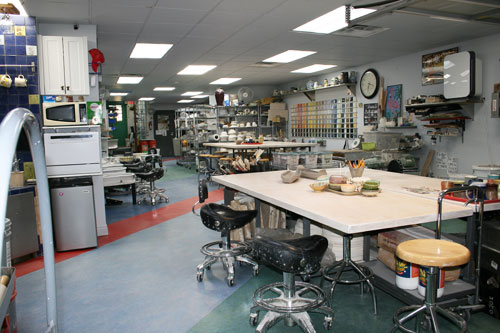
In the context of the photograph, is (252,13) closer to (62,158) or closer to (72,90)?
(72,90)

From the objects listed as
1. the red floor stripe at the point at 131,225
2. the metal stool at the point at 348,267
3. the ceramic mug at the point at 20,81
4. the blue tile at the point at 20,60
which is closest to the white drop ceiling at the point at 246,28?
the blue tile at the point at 20,60

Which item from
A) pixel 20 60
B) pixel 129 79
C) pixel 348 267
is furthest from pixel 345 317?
pixel 129 79

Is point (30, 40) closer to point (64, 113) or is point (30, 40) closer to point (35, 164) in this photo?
point (64, 113)

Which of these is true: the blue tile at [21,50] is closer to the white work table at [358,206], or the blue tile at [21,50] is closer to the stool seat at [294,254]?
the white work table at [358,206]

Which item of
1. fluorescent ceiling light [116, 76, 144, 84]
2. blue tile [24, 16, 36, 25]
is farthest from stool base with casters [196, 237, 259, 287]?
fluorescent ceiling light [116, 76, 144, 84]

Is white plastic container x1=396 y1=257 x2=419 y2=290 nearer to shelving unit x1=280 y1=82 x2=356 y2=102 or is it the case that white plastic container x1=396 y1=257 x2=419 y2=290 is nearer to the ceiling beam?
the ceiling beam

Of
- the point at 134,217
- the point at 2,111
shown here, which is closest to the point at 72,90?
the point at 2,111

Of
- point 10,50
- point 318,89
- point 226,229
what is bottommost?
point 226,229

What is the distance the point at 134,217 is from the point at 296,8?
13.6ft

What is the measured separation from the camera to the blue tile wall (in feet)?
15.2

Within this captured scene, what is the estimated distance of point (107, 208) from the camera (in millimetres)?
7102

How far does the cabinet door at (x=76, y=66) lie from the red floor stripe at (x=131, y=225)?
1.99m

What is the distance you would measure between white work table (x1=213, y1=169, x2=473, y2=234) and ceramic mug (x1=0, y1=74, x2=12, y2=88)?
3.13 metres

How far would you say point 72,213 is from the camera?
4.54 m
